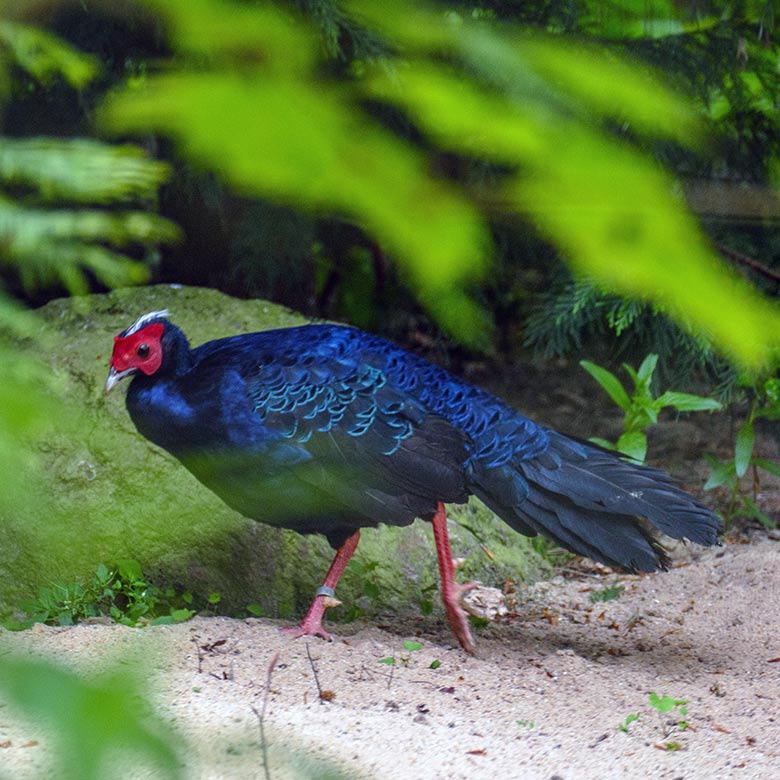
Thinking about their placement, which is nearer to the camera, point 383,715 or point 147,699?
point 147,699

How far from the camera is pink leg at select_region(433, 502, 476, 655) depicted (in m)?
3.65

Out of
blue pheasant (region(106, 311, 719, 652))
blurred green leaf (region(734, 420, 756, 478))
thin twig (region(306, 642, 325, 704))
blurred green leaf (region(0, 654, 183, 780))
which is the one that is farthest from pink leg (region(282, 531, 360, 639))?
blurred green leaf (region(0, 654, 183, 780))

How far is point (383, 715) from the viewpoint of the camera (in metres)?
2.79

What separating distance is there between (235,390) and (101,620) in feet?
3.29

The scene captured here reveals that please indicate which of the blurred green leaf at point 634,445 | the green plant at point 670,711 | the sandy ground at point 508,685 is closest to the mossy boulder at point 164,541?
the sandy ground at point 508,685

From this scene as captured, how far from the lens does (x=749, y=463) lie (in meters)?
5.11

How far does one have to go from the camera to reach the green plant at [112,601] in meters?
3.69

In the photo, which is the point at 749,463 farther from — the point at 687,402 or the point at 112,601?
the point at 112,601

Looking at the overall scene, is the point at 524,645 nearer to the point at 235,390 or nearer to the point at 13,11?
the point at 235,390

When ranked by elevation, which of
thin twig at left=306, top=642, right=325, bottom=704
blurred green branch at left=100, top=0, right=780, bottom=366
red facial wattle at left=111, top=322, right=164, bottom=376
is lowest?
thin twig at left=306, top=642, right=325, bottom=704

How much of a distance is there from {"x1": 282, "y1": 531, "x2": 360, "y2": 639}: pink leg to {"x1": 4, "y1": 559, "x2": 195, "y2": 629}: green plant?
43cm

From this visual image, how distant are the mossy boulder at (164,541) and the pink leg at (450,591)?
45cm

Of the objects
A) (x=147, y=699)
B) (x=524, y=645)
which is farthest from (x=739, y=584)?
(x=147, y=699)

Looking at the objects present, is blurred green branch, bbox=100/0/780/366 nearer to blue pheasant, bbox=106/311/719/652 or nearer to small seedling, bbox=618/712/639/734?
small seedling, bbox=618/712/639/734
